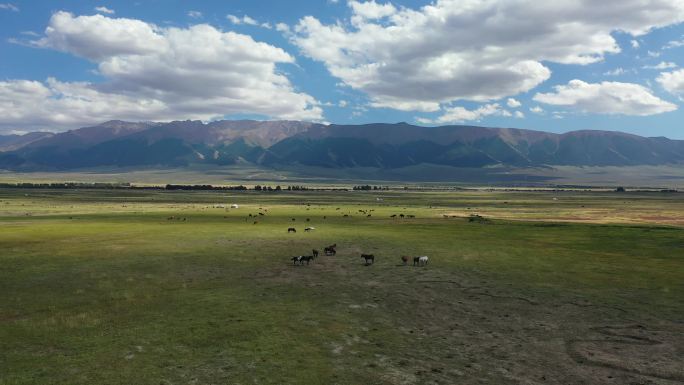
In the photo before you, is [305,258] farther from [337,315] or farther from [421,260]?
[337,315]

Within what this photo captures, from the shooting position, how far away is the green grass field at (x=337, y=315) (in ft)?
61.2

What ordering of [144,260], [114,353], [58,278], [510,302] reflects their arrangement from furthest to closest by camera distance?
[144,260] < [58,278] < [510,302] < [114,353]

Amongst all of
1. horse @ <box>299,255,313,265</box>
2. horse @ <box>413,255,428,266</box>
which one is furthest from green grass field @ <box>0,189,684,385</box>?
horse @ <box>299,255,313,265</box>

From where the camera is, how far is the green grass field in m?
18.6

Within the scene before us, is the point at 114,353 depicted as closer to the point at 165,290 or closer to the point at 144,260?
the point at 165,290

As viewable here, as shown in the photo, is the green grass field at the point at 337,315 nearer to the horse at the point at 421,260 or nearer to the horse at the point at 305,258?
the horse at the point at 421,260

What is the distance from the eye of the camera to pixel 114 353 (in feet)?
64.8

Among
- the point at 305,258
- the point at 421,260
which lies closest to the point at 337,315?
the point at 305,258

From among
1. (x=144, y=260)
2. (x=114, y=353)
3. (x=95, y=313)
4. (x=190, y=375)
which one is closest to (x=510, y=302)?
(x=190, y=375)

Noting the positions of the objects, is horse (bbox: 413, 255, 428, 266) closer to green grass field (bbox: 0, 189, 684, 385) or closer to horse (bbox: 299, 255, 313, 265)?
green grass field (bbox: 0, 189, 684, 385)

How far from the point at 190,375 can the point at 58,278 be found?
867 inches

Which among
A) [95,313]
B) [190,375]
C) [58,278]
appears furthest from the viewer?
[58,278]

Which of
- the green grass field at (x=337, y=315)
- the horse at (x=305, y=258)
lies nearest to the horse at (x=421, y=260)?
the green grass field at (x=337, y=315)

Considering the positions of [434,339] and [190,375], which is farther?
[434,339]
